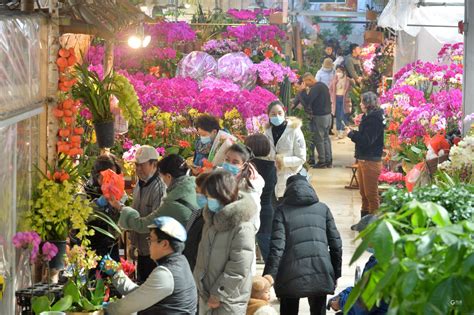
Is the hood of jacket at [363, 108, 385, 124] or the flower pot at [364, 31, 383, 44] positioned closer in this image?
the hood of jacket at [363, 108, 385, 124]

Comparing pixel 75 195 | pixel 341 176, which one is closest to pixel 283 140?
pixel 75 195

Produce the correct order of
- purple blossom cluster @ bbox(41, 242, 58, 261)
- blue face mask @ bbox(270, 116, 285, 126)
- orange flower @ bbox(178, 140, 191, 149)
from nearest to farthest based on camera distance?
purple blossom cluster @ bbox(41, 242, 58, 261) < orange flower @ bbox(178, 140, 191, 149) < blue face mask @ bbox(270, 116, 285, 126)

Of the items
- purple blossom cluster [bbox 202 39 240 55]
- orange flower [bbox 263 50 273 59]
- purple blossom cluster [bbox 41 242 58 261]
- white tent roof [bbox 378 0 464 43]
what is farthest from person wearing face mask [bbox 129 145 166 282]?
orange flower [bbox 263 50 273 59]

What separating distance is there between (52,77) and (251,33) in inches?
384

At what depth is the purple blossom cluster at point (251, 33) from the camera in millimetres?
17145

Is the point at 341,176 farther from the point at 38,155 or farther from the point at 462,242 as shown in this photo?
the point at 462,242

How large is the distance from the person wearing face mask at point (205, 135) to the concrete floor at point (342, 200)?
1.40 m

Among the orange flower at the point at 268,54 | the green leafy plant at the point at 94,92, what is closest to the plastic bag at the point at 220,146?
the green leafy plant at the point at 94,92

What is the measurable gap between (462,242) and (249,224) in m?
4.48

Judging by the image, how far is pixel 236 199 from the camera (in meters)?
7.73

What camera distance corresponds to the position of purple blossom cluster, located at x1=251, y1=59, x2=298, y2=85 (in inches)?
603

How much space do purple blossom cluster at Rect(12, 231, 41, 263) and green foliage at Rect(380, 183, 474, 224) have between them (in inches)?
121

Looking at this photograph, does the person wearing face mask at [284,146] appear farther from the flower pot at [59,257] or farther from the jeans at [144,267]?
the flower pot at [59,257]

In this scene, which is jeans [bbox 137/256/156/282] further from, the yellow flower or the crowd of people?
the yellow flower
